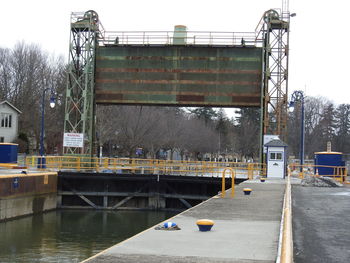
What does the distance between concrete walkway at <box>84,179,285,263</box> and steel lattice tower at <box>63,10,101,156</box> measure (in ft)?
68.0

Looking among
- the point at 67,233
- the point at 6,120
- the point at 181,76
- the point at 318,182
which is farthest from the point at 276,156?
the point at 6,120

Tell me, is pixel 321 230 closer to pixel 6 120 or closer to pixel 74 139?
pixel 74 139

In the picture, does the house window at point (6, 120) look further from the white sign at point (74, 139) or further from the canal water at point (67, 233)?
the canal water at point (67, 233)

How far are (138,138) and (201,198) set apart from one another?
30.1 m

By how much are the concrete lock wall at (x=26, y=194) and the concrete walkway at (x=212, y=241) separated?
1382cm

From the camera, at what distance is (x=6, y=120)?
2482 inches

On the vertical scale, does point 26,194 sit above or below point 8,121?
below

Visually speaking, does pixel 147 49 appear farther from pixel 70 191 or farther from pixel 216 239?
pixel 216 239

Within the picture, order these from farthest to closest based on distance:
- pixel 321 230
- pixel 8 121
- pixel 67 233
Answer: pixel 8 121
pixel 67 233
pixel 321 230

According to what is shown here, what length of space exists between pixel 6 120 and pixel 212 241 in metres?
58.0

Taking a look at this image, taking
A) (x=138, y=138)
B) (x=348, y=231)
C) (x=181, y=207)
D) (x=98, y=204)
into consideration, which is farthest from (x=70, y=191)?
(x=138, y=138)

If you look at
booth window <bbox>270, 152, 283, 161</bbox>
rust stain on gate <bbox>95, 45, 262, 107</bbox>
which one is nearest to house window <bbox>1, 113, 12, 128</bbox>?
rust stain on gate <bbox>95, 45, 262, 107</bbox>

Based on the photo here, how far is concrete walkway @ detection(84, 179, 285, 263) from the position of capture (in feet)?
26.5

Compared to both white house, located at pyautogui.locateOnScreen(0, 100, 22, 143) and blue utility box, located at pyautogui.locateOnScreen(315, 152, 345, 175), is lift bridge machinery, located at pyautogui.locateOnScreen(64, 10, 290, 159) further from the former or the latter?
white house, located at pyautogui.locateOnScreen(0, 100, 22, 143)
